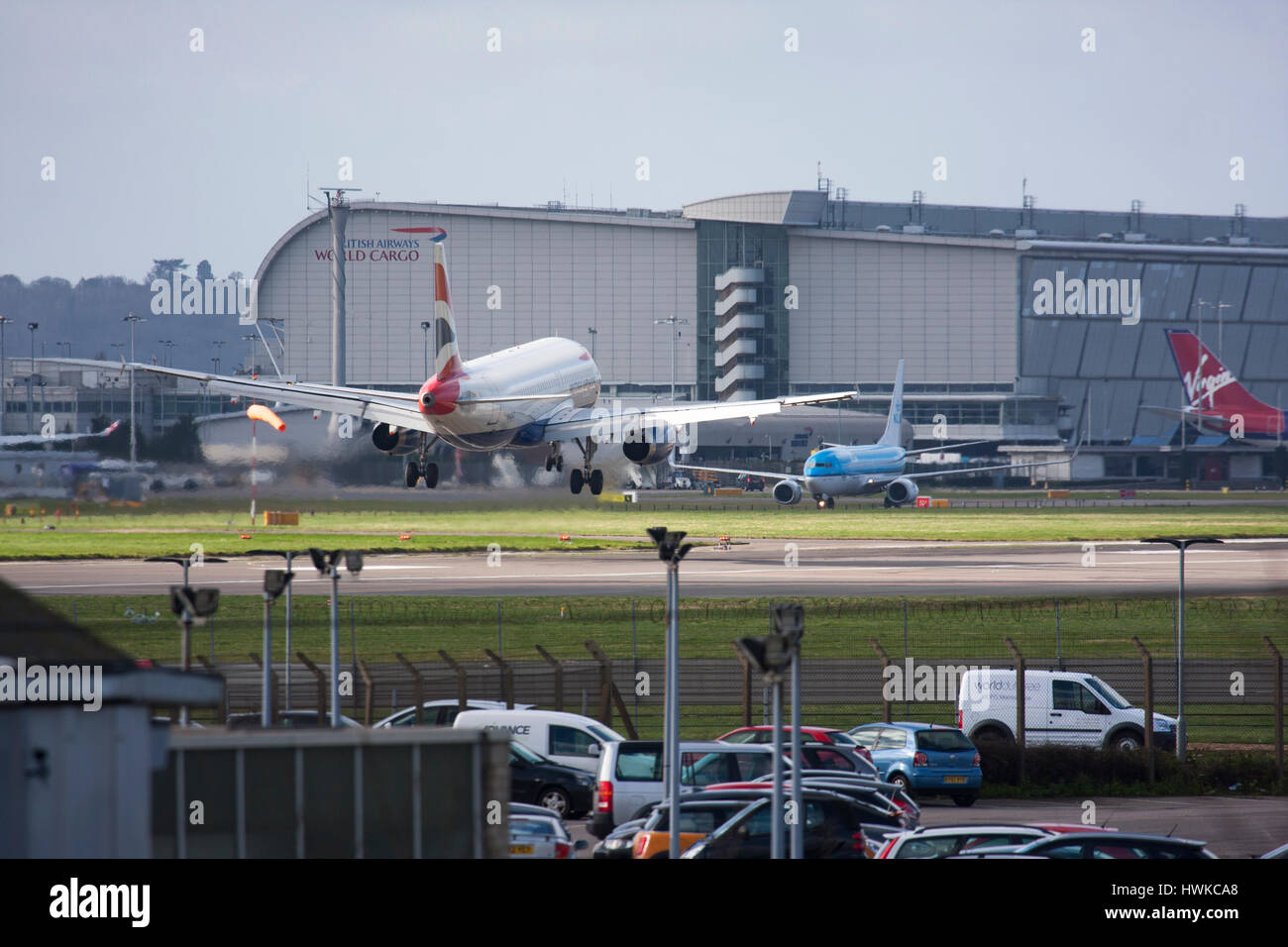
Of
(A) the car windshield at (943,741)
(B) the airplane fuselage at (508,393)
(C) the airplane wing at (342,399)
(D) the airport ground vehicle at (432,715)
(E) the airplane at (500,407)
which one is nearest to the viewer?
(A) the car windshield at (943,741)

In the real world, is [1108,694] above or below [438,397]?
below

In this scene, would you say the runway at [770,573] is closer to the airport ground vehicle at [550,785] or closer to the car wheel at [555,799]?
the airport ground vehicle at [550,785]

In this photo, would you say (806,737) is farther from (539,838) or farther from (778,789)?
(778,789)

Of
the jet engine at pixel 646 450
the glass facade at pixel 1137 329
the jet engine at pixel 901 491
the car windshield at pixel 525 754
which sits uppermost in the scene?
the glass facade at pixel 1137 329

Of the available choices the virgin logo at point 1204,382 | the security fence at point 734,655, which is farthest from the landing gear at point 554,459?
the virgin logo at point 1204,382

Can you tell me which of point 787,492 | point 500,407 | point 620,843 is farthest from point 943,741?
point 787,492

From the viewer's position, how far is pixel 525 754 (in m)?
30.8

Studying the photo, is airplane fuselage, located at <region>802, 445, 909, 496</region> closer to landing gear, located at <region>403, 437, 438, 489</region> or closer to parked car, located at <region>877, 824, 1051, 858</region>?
landing gear, located at <region>403, 437, 438, 489</region>

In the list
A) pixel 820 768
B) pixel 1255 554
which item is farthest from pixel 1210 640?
pixel 1255 554

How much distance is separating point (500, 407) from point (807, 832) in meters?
Answer: 42.6

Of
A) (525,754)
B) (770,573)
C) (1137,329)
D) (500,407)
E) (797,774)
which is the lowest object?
(525,754)

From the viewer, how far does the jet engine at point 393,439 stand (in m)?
65.7

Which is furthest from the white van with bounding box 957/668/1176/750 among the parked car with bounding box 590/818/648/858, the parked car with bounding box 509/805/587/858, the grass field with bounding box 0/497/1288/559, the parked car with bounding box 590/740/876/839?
the grass field with bounding box 0/497/1288/559

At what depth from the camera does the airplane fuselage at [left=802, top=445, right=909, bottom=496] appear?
117 metres
